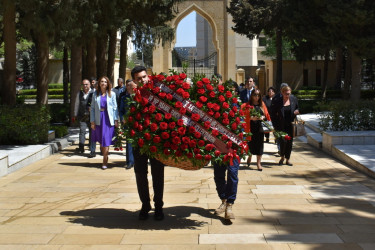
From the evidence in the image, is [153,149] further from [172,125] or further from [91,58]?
[91,58]

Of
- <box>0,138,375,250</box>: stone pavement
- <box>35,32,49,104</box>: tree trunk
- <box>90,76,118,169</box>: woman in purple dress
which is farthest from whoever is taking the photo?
<box>35,32,49,104</box>: tree trunk

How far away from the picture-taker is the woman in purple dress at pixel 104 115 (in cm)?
984

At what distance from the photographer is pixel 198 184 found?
8266 millimetres

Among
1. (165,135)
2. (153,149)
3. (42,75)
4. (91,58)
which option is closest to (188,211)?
(153,149)

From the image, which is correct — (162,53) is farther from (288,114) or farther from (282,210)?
(282,210)

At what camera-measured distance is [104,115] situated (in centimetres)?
990

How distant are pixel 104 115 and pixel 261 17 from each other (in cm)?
2066

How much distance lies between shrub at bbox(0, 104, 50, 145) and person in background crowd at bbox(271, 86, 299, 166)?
17.6ft

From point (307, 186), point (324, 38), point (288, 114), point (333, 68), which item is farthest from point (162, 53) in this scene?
point (307, 186)

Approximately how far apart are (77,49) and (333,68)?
2629 cm

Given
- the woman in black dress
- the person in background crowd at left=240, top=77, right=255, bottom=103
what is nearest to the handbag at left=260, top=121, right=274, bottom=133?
the woman in black dress

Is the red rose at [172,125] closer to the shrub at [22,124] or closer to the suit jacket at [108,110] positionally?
the suit jacket at [108,110]

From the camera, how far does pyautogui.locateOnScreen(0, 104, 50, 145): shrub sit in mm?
11641

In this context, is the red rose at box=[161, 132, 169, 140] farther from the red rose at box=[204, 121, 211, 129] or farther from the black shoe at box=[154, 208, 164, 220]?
the black shoe at box=[154, 208, 164, 220]
